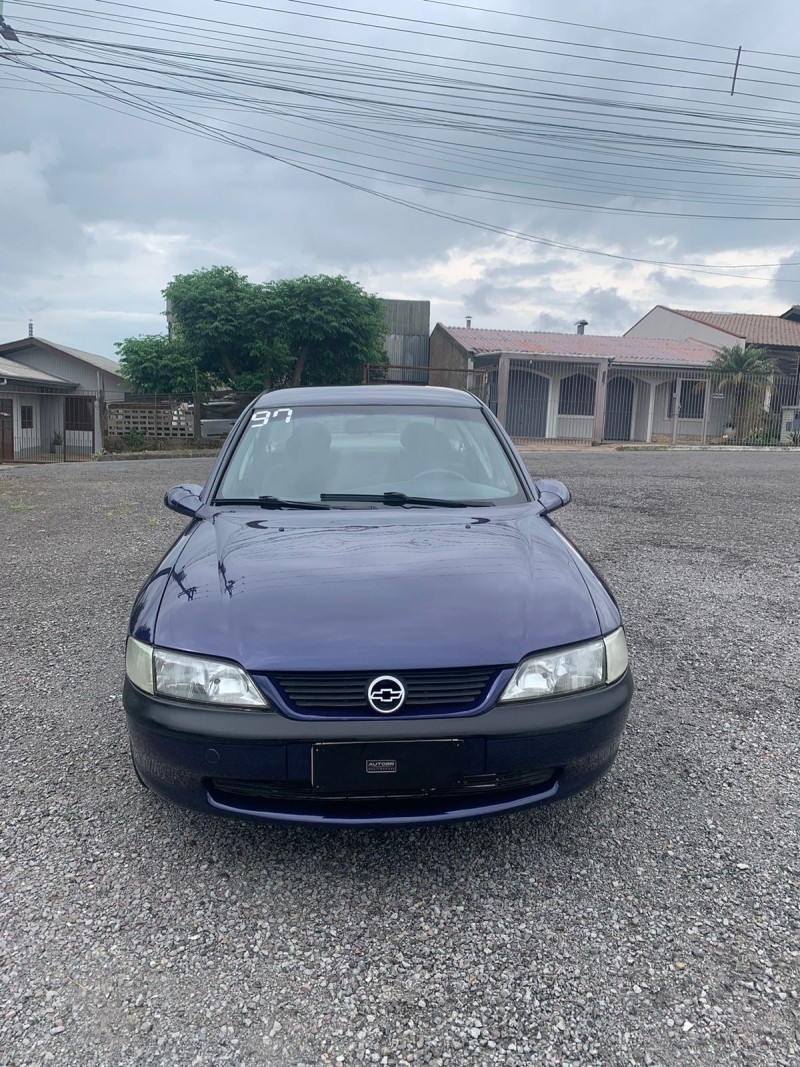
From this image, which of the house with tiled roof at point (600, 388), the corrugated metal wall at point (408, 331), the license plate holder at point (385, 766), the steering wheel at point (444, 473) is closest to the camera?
the license plate holder at point (385, 766)

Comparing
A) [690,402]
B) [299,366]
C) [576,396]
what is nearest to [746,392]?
[690,402]

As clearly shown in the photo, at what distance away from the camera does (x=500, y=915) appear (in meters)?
2.15

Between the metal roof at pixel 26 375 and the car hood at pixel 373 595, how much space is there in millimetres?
24968

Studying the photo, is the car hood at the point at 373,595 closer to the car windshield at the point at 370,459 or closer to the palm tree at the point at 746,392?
the car windshield at the point at 370,459

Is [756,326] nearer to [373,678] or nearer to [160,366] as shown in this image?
[160,366]

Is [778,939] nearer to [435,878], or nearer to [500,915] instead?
[500,915]

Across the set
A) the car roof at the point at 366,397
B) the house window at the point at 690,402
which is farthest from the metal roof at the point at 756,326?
the car roof at the point at 366,397

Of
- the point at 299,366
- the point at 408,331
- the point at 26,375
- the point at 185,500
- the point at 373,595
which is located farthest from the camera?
the point at 408,331

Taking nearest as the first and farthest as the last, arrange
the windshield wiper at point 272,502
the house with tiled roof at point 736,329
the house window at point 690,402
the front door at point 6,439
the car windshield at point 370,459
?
the windshield wiper at point 272,502
the car windshield at point 370,459
the front door at point 6,439
the house window at point 690,402
the house with tiled roof at point 736,329

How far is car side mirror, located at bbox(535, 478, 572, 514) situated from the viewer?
347 centimetres

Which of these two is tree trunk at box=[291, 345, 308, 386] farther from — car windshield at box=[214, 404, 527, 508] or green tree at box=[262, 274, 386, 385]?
car windshield at box=[214, 404, 527, 508]

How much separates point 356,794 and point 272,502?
1.53 metres

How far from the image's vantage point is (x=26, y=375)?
88.2ft

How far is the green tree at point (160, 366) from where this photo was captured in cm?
2527
